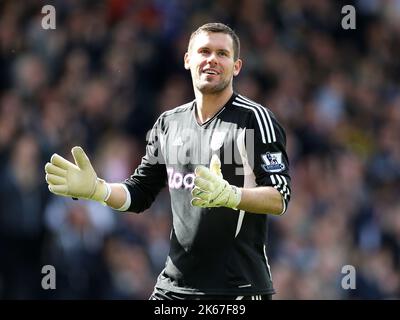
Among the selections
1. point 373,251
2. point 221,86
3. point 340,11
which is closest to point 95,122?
point 373,251

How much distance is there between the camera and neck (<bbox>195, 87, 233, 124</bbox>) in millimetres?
5543

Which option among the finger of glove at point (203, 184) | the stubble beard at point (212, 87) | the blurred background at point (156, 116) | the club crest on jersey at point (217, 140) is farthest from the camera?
the blurred background at point (156, 116)

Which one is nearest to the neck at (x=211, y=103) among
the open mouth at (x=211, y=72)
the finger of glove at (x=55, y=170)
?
the open mouth at (x=211, y=72)

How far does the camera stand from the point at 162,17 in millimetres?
11875

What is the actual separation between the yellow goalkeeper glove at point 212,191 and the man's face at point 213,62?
69cm

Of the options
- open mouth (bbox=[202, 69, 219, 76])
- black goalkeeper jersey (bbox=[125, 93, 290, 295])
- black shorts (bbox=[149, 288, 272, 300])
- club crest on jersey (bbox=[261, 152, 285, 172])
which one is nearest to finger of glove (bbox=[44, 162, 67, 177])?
black goalkeeper jersey (bbox=[125, 93, 290, 295])

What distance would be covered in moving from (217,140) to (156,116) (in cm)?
Answer: 528

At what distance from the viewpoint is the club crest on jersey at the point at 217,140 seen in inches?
211

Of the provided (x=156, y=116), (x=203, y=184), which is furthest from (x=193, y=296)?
(x=156, y=116)

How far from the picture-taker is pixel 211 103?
5.55 metres

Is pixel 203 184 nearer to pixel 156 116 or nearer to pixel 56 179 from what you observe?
pixel 56 179

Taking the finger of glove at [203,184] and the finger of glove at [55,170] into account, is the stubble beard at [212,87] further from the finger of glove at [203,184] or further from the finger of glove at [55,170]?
the finger of glove at [55,170]

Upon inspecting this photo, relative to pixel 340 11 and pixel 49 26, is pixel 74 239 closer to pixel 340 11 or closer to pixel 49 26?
pixel 49 26

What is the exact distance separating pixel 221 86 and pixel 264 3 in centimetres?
748
